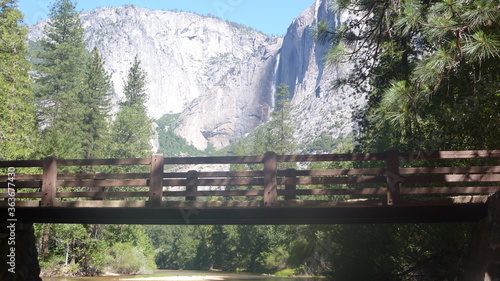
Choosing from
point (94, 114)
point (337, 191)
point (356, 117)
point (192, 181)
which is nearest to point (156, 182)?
point (192, 181)

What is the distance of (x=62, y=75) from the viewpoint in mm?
58156

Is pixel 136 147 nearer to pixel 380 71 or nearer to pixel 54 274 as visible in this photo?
pixel 54 274

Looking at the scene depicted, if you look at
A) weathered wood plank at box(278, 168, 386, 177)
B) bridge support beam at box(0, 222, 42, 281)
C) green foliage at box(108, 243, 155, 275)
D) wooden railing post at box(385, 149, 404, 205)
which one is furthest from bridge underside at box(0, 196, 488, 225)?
green foliage at box(108, 243, 155, 275)

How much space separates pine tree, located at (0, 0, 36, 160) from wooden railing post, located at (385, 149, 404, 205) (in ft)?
71.0

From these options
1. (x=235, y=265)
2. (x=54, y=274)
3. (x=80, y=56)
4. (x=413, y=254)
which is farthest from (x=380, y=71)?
(x=235, y=265)

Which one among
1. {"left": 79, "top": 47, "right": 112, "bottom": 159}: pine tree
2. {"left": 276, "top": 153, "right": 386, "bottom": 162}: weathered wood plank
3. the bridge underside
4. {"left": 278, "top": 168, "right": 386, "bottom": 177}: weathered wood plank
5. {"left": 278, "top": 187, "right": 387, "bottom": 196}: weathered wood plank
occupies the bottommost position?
the bridge underside

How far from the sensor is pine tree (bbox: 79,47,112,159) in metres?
53.8

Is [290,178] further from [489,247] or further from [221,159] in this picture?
[489,247]

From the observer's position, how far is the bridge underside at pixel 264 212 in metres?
12.3

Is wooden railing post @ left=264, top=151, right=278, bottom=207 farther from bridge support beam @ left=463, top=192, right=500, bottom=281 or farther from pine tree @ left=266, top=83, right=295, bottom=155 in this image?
pine tree @ left=266, top=83, right=295, bottom=155

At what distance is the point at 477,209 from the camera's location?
40.1ft

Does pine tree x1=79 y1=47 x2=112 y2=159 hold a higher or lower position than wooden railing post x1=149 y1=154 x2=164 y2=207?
higher

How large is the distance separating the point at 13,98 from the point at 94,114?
82.6 ft

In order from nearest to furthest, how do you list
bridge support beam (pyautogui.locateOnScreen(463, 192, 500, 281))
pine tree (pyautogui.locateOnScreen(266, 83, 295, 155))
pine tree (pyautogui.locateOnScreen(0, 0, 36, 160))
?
bridge support beam (pyautogui.locateOnScreen(463, 192, 500, 281)), pine tree (pyautogui.locateOnScreen(0, 0, 36, 160)), pine tree (pyautogui.locateOnScreen(266, 83, 295, 155))
